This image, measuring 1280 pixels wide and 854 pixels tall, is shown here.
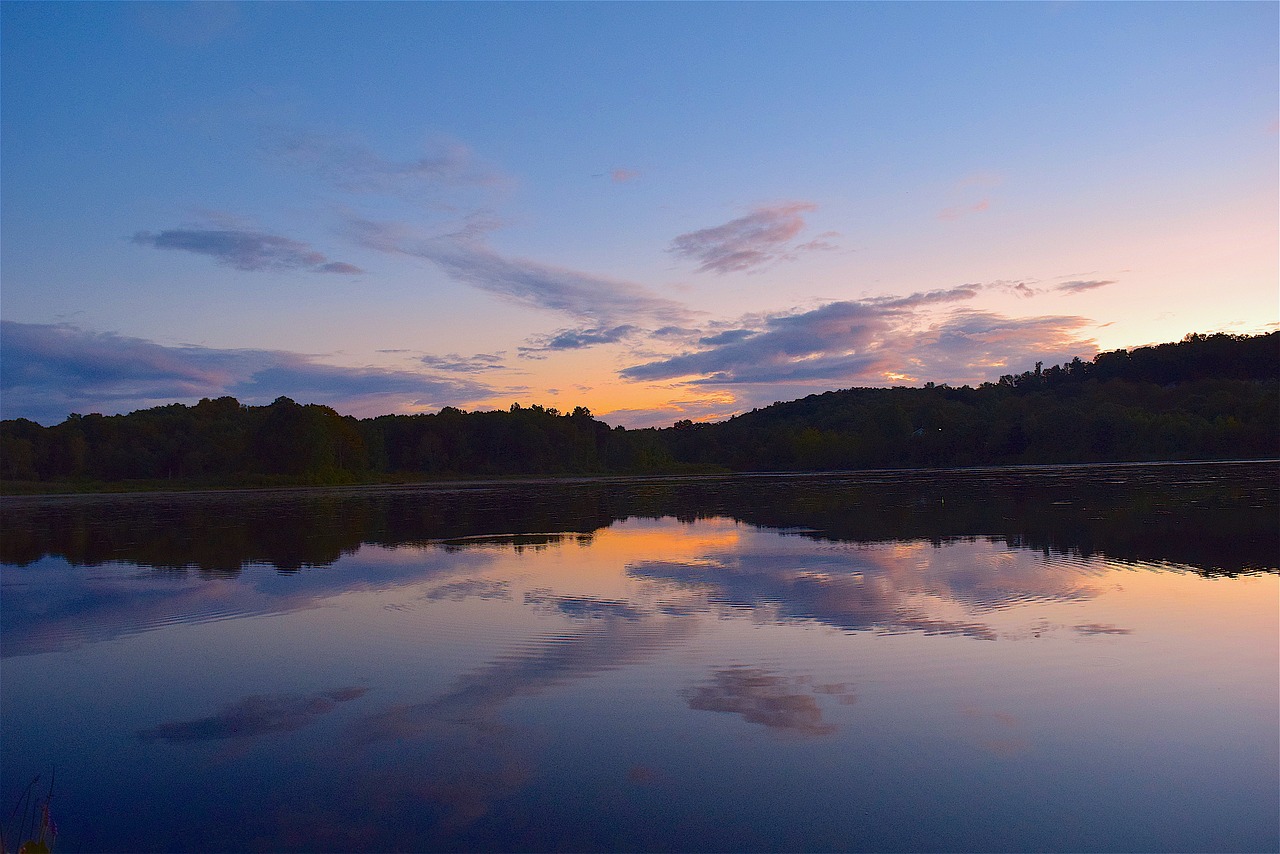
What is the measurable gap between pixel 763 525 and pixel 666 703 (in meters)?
18.6

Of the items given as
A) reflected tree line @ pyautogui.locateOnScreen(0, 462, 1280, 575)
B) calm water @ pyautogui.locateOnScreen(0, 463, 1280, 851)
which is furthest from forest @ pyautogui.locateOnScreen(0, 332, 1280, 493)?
calm water @ pyautogui.locateOnScreen(0, 463, 1280, 851)

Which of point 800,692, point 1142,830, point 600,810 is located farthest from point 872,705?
point 600,810

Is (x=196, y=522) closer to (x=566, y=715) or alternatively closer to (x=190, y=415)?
(x=566, y=715)

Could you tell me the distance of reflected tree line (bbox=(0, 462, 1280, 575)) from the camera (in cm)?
1806

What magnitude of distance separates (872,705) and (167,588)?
1288cm

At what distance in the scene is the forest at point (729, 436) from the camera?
8281cm

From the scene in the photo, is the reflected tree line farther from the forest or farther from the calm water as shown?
the forest

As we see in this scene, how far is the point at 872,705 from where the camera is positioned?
23.9 ft

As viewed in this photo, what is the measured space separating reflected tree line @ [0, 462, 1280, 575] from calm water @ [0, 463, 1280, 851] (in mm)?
1470

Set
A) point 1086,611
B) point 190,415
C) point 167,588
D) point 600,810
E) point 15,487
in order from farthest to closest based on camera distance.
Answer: point 190,415 < point 15,487 < point 167,588 < point 1086,611 < point 600,810

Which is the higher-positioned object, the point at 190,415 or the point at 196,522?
the point at 190,415

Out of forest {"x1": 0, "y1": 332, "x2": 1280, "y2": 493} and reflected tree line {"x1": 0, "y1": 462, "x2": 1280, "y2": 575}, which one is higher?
forest {"x1": 0, "y1": 332, "x2": 1280, "y2": 493}

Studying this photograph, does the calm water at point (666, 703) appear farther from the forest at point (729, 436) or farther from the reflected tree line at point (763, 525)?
the forest at point (729, 436)

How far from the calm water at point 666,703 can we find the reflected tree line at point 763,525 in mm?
1470
